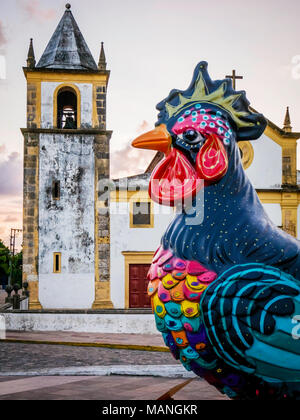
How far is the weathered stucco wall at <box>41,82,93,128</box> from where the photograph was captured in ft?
70.0

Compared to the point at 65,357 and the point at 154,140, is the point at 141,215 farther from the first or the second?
the point at 154,140

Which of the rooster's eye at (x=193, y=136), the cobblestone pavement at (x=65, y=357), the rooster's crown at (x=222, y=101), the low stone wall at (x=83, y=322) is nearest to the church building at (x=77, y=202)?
the low stone wall at (x=83, y=322)

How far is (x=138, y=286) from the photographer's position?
71.1 feet

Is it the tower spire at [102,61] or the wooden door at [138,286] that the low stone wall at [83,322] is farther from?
the tower spire at [102,61]

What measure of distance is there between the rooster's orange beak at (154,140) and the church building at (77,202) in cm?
1674

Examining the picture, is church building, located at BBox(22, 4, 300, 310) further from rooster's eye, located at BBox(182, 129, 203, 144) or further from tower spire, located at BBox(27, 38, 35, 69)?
rooster's eye, located at BBox(182, 129, 203, 144)

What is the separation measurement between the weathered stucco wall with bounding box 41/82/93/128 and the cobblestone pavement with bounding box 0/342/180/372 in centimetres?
1103

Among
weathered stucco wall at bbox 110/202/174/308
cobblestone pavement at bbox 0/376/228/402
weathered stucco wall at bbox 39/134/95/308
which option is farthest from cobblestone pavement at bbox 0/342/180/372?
weathered stucco wall at bbox 110/202/174/308

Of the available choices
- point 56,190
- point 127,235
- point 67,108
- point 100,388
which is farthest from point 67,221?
point 100,388

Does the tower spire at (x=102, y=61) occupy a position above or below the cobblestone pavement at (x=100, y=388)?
above

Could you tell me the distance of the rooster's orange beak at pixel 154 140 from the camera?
12.9 feet

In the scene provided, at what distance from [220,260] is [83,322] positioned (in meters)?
11.7

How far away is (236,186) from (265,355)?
3.75 ft

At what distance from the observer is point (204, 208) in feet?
12.4
